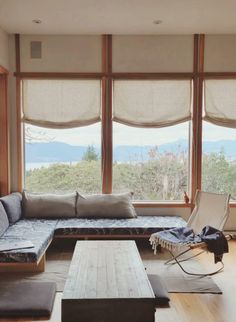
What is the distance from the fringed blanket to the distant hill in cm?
155

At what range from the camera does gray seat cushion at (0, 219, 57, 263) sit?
10.7 ft

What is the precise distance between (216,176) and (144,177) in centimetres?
114

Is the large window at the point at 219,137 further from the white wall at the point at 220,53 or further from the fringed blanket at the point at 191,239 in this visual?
the fringed blanket at the point at 191,239

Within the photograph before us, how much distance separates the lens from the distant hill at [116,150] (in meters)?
5.28

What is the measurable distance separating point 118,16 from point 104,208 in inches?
104

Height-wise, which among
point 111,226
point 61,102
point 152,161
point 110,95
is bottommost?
point 111,226

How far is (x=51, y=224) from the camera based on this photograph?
4.52 metres

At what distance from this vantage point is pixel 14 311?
2.76m

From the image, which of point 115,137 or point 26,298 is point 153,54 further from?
point 26,298

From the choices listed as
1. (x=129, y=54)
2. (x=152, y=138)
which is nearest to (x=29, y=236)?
(x=152, y=138)

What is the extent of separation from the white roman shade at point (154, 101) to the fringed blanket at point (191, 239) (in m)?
1.86

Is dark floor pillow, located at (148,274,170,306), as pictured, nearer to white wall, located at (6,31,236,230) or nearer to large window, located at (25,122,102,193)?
large window, located at (25,122,102,193)

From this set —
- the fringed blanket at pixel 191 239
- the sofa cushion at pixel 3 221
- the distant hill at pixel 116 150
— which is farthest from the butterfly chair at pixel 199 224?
the sofa cushion at pixel 3 221

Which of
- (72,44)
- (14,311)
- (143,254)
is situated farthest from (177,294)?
(72,44)
